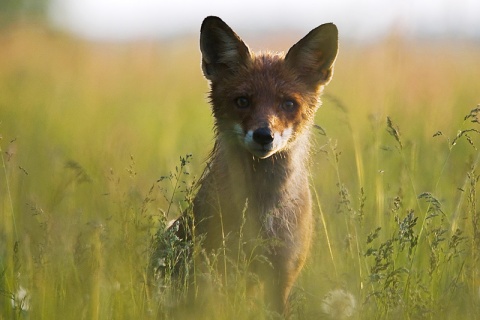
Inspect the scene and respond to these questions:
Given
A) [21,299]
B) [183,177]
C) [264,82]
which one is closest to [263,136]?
[264,82]

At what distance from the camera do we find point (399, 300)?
3939 mm

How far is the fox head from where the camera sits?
5199 mm

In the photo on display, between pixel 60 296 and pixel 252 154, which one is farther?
pixel 252 154

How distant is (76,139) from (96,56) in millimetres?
6998

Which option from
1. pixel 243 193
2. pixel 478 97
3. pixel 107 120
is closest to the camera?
pixel 243 193

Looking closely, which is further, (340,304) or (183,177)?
(183,177)

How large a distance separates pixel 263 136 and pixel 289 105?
23.4 inches

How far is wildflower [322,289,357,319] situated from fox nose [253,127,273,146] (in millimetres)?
1061

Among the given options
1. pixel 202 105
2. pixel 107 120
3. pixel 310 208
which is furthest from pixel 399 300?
pixel 202 105

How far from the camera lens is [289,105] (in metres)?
5.43

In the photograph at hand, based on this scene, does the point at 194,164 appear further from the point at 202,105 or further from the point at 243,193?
the point at 202,105

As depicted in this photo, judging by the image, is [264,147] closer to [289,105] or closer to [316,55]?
[289,105]

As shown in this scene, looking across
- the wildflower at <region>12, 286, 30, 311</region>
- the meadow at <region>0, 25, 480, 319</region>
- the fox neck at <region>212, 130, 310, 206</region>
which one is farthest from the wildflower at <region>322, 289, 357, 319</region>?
the wildflower at <region>12, 286, 30, 311</region>

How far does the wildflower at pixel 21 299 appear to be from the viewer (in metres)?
4.05
